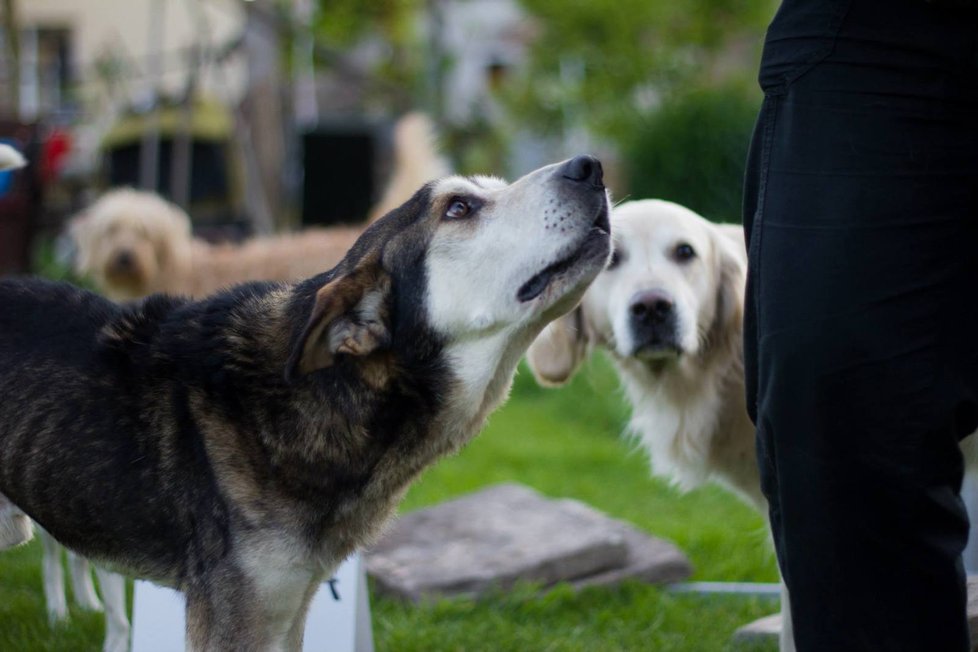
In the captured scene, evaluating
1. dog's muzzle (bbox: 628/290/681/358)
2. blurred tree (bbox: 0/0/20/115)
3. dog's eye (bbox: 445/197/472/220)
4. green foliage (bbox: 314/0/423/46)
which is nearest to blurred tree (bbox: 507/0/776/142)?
green foliage (bbox: 314/0/423/46)

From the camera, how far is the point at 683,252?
422 centimetres

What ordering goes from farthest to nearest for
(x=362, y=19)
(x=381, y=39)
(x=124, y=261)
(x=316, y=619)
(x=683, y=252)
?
(x=381, y=39), (x=362, y=19), (x=124, y=261), (x=683, y=252), (x=316, y=619)

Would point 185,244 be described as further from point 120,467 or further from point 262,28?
point 120,467

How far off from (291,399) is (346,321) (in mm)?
278

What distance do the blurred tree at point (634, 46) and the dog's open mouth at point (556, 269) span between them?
402 inches

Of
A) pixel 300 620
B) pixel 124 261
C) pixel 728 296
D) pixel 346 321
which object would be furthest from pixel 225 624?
pixel 124 261

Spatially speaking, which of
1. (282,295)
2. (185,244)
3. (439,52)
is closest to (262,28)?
(439,52)

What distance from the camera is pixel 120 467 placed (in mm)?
2834

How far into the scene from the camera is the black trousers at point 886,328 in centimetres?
205

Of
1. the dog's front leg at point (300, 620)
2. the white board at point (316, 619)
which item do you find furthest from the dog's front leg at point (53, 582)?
the dog's front leg at point (300, 620)

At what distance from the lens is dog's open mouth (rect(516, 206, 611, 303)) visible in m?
2.67

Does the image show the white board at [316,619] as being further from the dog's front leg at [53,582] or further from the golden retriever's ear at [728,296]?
the golden retriever's ear at [728,296]

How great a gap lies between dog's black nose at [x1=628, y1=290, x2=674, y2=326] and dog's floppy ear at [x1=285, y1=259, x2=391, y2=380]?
Result: 149cm

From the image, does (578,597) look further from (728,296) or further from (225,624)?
(225,624)
